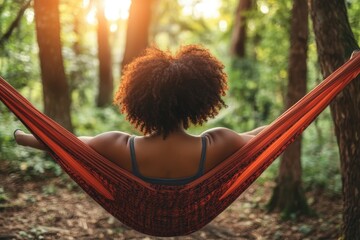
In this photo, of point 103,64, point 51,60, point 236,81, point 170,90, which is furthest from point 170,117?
point 103,64

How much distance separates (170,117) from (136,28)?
6.01 meters

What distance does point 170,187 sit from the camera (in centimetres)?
200

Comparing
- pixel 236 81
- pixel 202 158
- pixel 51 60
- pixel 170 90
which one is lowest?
pixel 202 158

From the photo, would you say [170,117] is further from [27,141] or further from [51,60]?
[51,60]

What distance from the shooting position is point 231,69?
8812 mm

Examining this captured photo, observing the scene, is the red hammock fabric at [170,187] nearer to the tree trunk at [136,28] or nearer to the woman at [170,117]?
the woman at [170,117]

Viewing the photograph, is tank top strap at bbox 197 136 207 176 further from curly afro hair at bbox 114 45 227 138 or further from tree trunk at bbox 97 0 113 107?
tree trunk at bbox 97 0 113 107

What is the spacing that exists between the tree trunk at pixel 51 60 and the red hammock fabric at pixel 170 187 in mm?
2349

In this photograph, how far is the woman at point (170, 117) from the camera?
187cm

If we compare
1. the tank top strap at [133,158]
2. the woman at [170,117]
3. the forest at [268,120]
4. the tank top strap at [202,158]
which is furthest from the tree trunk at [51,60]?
the tank top strap at [202,158]

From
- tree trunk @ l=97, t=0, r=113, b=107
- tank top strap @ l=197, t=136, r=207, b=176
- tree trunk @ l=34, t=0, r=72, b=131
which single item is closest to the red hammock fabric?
tank top strap @ l=197, t=136, r=207, b=176

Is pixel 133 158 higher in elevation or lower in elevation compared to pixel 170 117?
lower

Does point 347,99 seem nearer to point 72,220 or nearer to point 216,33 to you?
point 72,220

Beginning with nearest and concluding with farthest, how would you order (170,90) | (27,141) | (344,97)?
(170,90)
(27,141)
(344,97)
